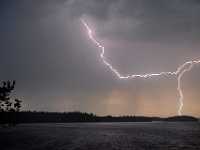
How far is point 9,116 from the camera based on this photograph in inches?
7200

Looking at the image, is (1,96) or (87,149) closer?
(87,149)

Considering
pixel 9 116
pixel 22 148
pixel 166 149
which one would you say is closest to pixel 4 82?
pixel 9 116

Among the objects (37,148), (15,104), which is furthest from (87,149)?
(15,104)

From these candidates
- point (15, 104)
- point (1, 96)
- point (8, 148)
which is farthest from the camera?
point (15, 104)

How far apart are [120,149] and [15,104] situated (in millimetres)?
110326

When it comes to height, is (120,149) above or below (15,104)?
below

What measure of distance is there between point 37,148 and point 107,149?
1314 cm

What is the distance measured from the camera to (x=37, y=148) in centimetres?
7312

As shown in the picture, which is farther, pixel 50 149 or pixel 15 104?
pixel 15 104

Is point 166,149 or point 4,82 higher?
point 4,82

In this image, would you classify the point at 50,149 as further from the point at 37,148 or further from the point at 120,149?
the point at 120,149

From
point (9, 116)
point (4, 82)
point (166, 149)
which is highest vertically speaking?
point (4, 82)

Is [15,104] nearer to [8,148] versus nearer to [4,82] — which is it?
[4,82]

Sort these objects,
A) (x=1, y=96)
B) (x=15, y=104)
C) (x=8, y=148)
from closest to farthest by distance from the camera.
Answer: (x=8, y=148)
(x=1, y=96)
(x=15, y=104)
